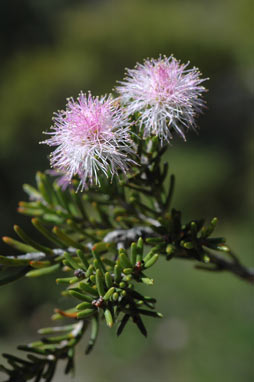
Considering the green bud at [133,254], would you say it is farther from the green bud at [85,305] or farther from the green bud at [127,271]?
the green bud at [85,305]

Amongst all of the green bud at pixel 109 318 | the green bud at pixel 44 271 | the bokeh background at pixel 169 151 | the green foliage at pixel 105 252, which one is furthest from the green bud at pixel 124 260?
the bokeh background at pixel 169 151

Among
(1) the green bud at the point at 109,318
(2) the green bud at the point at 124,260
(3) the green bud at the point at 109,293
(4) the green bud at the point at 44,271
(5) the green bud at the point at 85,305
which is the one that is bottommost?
(1) the green bud at the point at 109,318

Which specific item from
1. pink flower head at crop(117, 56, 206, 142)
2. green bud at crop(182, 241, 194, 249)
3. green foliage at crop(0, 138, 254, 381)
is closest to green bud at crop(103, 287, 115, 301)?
green foliage at crop(0, 138, 254, 381)

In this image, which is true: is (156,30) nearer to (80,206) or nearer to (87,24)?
(87,24)

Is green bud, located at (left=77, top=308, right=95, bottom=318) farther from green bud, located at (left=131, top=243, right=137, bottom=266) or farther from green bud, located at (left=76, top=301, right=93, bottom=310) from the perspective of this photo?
green bud, located at (left=131, top=243, right=137, bottom=266)

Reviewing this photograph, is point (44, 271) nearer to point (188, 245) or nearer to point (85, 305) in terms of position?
point (85, 305)

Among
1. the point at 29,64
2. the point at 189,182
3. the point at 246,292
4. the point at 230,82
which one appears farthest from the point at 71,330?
the point at 230,82

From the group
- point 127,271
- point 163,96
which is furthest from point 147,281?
point 163,96
